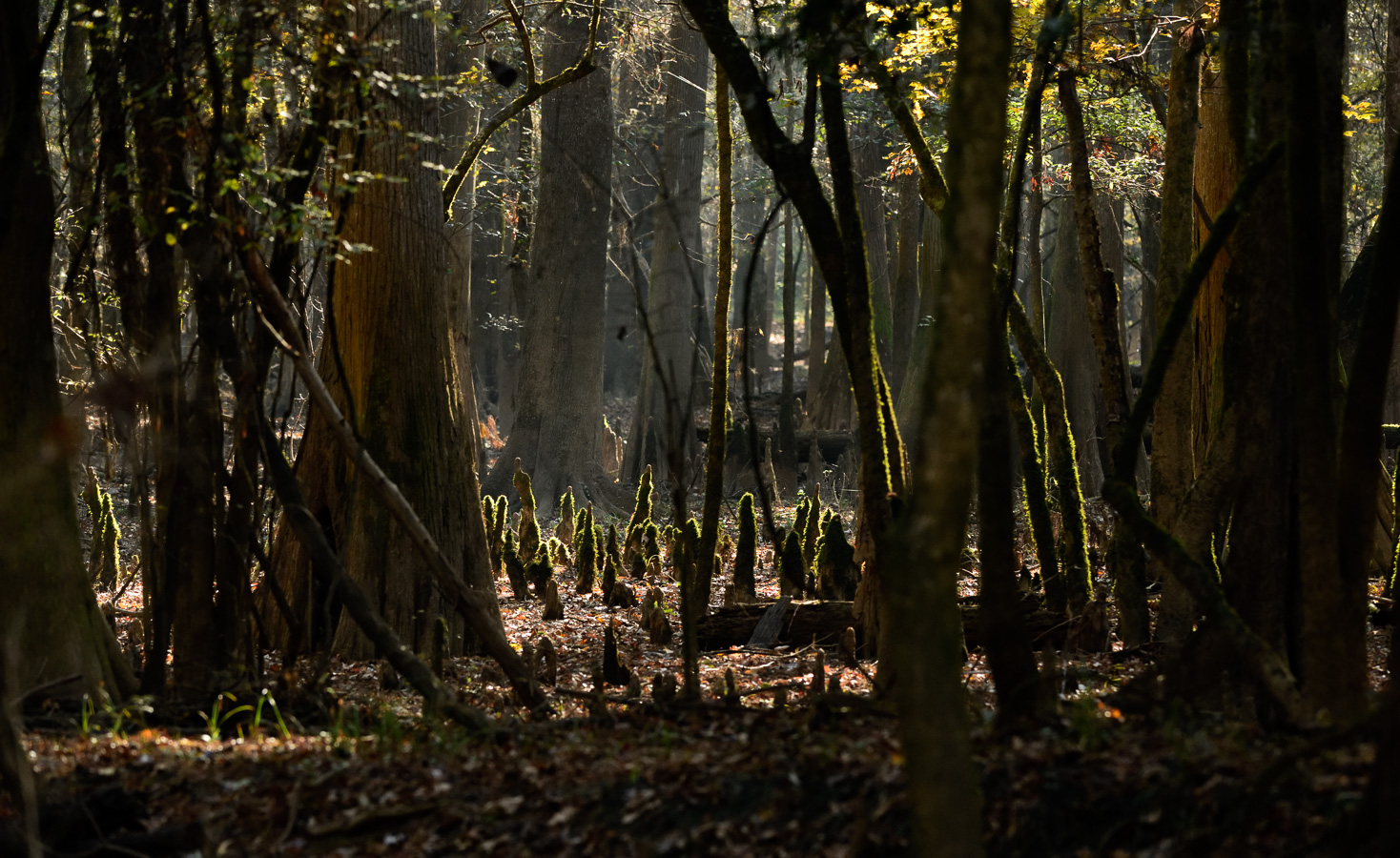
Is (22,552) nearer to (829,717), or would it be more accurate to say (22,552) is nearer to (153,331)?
(153,331)

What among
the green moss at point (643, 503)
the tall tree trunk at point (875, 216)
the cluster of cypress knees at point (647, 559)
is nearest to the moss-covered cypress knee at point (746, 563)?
the cluster of cypress knees at point (647, 559)

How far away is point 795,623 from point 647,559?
10.9ft

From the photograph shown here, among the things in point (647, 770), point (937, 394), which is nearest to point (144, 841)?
point (647, 770)

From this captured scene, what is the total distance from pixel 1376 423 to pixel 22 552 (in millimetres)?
5504

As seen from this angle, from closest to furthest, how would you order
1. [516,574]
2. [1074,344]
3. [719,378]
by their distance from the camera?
[719,378] < [516,574] < [1074,344]

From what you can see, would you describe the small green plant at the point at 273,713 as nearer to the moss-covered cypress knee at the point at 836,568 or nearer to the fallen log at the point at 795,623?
the fallen log at the point at 795,623

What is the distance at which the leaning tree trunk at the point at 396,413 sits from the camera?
7.50 meters

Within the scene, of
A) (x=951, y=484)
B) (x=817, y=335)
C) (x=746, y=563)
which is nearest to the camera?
(x=951, y=484)

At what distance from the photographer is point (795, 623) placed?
8.22 m

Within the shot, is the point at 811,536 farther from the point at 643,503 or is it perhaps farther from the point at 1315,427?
the point at 1315,427

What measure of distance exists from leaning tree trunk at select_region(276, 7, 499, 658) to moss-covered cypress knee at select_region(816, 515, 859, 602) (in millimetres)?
2731

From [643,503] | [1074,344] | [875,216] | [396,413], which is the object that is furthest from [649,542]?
[875,216]

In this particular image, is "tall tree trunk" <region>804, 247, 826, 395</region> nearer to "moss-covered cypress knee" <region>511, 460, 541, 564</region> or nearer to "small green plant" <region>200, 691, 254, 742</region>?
"moss-covered cypress knee" <region>511, 460, 541, 564</region>

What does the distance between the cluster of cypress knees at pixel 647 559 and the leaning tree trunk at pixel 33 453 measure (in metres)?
3.79
